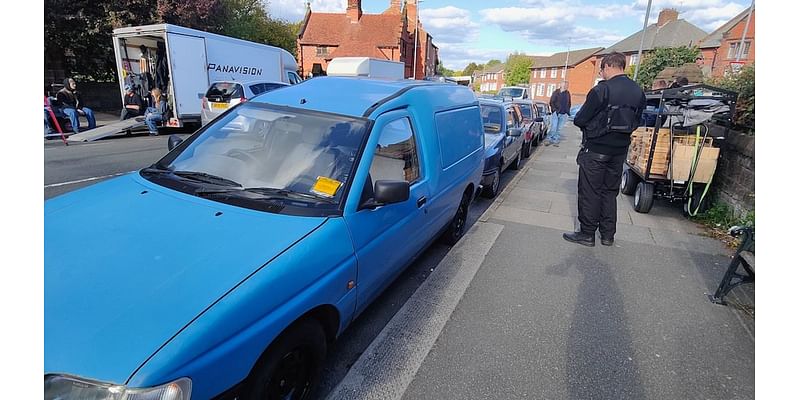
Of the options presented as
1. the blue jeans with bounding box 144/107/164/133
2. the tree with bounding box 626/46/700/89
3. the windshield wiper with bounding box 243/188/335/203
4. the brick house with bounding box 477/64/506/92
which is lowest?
the blue jeans with bounding box 144/107/164/133

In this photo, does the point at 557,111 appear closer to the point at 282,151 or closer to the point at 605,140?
the point at 605,140

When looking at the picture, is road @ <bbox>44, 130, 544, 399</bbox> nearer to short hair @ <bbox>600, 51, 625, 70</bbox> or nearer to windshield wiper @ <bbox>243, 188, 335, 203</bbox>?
windshield wiper @ <bbox>243, 188, 335, 203</bbox>

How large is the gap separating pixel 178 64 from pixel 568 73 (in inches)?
2759

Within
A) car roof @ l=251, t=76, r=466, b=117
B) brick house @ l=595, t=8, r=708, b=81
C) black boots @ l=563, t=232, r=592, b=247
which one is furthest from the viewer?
brick house @ l=595, t=8, r=708, b=81

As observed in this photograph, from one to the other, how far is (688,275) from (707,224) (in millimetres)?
2343

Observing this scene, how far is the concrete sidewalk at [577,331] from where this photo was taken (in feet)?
8.61

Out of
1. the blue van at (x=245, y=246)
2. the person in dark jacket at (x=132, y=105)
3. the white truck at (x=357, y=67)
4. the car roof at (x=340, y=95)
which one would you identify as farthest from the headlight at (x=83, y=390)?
the white truck at (x=357, y=67)

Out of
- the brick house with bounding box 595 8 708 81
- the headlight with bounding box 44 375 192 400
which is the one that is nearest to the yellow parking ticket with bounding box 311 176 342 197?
the headlight with bounding box 44 375 192 400

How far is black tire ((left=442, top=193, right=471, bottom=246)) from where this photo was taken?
481 centimetres

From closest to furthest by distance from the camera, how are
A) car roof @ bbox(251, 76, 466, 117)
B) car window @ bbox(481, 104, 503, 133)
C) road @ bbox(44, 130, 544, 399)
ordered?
road @ bbox(44, 130, 544, 399) < car roof @ bbox(251, 76, 466, 117) < car window @ bbox(481, 104, 503, 133)

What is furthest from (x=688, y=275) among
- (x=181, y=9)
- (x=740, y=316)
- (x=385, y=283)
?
(x=181, y=9)

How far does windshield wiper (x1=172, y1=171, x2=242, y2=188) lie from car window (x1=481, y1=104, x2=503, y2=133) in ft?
21.2

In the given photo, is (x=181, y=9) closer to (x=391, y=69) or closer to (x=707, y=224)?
(x=391, y=69)

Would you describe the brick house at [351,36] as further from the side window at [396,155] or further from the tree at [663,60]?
the side window at [396,155]
